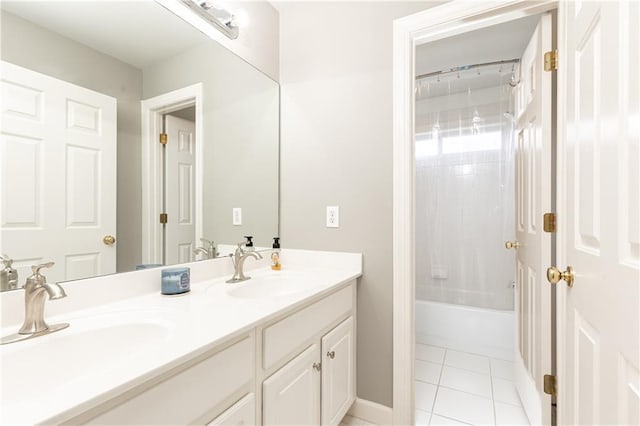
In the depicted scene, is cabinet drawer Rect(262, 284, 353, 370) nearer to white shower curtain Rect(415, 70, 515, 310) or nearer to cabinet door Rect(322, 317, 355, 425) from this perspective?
cabinet door Rect(322, 317, 355, 425)

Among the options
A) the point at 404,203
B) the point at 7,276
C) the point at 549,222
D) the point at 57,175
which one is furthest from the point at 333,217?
the point at 7,276

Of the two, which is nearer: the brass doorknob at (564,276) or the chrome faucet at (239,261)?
the brass doorknob at (564,276)

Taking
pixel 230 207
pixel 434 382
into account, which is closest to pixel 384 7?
pixel 230 207

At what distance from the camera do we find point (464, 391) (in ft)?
5.93

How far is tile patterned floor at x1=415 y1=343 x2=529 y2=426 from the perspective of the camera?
1575 mm

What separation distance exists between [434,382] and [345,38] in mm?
2199

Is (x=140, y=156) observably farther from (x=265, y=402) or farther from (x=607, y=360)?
(x=607, y=360)

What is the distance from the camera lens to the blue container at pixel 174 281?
43.3 inches

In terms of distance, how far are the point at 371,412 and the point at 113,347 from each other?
4.31ft

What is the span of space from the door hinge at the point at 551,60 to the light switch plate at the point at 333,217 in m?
1.16

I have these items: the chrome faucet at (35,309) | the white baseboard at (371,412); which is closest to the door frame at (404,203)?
the white baseboard at (371,412)

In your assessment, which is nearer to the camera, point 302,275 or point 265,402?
point 265,402

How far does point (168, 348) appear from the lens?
0.65 metres

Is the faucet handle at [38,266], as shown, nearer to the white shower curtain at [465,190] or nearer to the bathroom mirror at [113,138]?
the bathroom mirror at [113,138]
